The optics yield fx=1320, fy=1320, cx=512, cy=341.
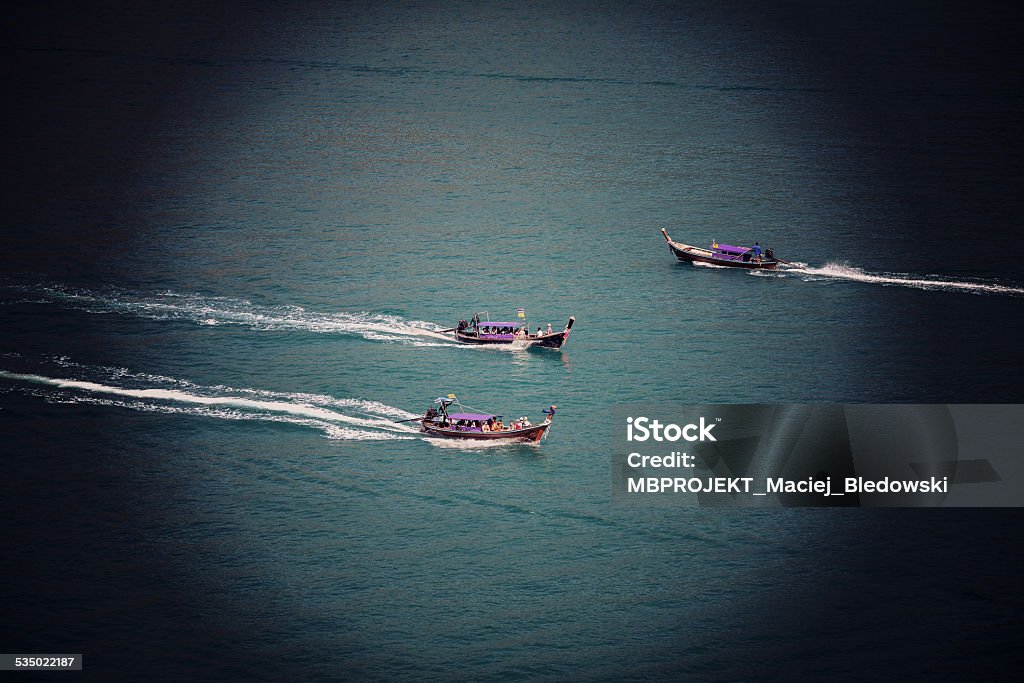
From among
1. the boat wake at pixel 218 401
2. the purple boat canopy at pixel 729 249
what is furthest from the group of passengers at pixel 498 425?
the purple boat canopy at pixel 729 249

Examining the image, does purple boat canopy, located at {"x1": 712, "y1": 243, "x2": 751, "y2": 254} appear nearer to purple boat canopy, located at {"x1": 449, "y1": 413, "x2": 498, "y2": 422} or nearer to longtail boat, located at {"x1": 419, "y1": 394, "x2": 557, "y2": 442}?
longtail boat, located at {"x1": 419, "y1": 394, "x2": 557, "y2": 442}

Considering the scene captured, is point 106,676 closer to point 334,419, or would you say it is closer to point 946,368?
point 334,419

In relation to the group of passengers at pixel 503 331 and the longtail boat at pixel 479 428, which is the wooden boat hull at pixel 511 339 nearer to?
the group of passengers at pixel 503 331

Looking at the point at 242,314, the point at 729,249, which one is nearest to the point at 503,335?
the point at 242,314

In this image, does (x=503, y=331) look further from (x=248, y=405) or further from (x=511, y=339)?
(x=248, y=405)

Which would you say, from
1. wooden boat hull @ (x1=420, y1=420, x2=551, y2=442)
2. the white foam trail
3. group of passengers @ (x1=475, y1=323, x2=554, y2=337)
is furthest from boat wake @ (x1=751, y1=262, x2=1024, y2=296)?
the white foam trail

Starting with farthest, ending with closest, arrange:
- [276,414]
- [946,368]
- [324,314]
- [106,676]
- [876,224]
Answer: [876,224], [324,314], [946,368], [276,414], [106,676]

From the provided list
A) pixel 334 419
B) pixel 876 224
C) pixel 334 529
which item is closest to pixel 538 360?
pixel 334 419
